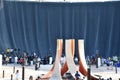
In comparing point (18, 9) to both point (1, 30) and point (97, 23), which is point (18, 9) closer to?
point (1, 30)

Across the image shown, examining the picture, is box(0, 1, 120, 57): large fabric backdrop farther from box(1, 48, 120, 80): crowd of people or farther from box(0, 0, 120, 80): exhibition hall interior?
box(1, 48, 120, 80): crowd of people

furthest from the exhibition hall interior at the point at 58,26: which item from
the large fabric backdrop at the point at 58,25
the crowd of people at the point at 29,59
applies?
the crowd of people at the point at 29,59

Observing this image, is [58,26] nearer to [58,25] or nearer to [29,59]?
[58,25]

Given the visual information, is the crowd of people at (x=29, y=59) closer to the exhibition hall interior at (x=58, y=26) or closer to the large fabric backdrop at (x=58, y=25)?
the exhibition hall interior at (x=58, y=26)

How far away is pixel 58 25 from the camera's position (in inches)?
1438

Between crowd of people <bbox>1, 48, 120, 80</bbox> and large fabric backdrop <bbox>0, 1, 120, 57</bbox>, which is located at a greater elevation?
large fabric backdrop <bbox>0, 1, 120, 57</bbox>

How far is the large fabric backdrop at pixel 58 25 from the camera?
3597 cm

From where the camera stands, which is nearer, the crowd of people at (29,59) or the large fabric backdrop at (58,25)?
the crowd of people at (29,59)

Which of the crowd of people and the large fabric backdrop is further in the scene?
the large fabric backdrop

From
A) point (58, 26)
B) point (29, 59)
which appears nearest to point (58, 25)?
point (58, 26)

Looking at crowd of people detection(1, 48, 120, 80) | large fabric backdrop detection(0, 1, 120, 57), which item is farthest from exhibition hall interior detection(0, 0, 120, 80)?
crowd of people detection(1, 48, 120, 80)

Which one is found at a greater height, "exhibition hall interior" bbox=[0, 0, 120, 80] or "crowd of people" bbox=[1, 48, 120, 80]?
"exhibition hall interior" bbox=[0, 0, 120, 80]

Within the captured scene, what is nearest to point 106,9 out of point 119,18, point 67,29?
point 119,18

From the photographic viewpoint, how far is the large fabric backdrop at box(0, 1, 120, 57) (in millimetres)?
35969
